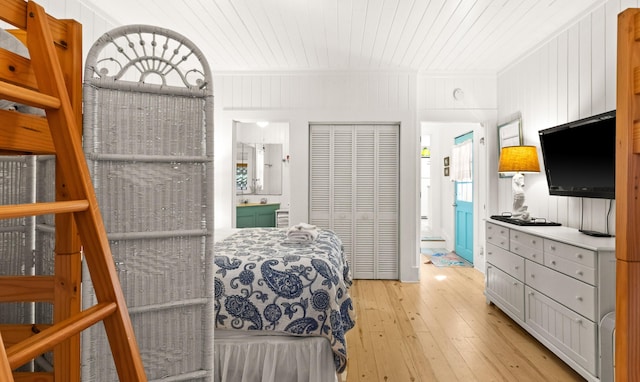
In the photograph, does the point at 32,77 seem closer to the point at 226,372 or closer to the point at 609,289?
the point at 226,372

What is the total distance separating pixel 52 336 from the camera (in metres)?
0.75

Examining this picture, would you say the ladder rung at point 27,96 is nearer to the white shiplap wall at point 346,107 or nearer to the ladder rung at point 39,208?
the ladder rung at point 39,208

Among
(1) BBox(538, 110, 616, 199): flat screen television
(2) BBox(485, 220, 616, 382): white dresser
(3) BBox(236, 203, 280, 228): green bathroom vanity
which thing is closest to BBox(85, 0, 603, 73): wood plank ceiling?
(1) BBox(538, 110, 616, 199): flat screen television

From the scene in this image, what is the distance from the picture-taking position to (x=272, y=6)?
2.86 metres

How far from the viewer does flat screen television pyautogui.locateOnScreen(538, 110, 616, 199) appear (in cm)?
235

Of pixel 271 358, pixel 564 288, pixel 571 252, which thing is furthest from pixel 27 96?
pixel 564 288

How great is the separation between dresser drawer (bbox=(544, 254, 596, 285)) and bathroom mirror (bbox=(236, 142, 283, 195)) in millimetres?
4373

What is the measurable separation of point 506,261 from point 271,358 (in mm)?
2369

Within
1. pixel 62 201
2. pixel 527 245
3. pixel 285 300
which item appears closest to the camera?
pixel 62 201

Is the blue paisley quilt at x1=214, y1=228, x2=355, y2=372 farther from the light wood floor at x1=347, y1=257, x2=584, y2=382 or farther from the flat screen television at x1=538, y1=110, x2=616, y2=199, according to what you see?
the flat screen television at x1=538, y1=110, x2=616, y2=199

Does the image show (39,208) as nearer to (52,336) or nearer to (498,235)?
(52,336)

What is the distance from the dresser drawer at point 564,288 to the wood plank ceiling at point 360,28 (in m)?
2.16

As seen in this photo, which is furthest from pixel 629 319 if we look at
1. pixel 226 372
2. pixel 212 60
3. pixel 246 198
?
pixel 246 198

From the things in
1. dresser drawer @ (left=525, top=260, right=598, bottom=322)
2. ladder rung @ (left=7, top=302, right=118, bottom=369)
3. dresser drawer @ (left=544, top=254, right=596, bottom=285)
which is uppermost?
ladder rung @ (left=7, top=302, right=118, bottom=369)
